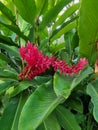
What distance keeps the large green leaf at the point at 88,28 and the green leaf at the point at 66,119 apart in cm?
22

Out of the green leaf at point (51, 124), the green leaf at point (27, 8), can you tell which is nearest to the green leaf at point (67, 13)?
the green leaf at point (27, 8)

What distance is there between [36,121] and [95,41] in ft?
1.31

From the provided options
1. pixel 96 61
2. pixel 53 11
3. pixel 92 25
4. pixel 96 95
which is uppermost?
pixel 53 11

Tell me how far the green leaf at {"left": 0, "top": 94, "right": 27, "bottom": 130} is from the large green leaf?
0.28 m

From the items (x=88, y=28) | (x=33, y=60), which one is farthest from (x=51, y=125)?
(x=88, y=28)

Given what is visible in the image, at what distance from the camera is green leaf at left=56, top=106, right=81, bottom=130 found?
99cm

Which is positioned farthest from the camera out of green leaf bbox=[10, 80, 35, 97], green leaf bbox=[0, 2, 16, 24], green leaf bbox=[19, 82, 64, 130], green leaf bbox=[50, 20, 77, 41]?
green leaf bbox=[50, 20, 77, 41]

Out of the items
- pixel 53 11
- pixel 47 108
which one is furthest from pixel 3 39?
pixel 47 108

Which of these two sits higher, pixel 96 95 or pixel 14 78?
pixel 14 78

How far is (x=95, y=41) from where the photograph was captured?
1069 millimetres

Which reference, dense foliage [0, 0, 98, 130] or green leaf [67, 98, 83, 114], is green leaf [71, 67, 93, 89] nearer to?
dense foliage [0, 0, 98, 130]

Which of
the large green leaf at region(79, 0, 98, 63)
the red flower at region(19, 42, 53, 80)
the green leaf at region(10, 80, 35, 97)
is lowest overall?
the green leaf at region(10, 80, 35, 97)

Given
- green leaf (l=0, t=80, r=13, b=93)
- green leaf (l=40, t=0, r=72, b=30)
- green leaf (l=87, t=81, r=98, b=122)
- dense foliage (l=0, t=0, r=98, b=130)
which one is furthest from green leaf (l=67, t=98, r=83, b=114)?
green leaf (l=40, t=0, r=72, b=30)

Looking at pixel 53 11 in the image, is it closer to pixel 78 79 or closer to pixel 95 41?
pixel 95 41
